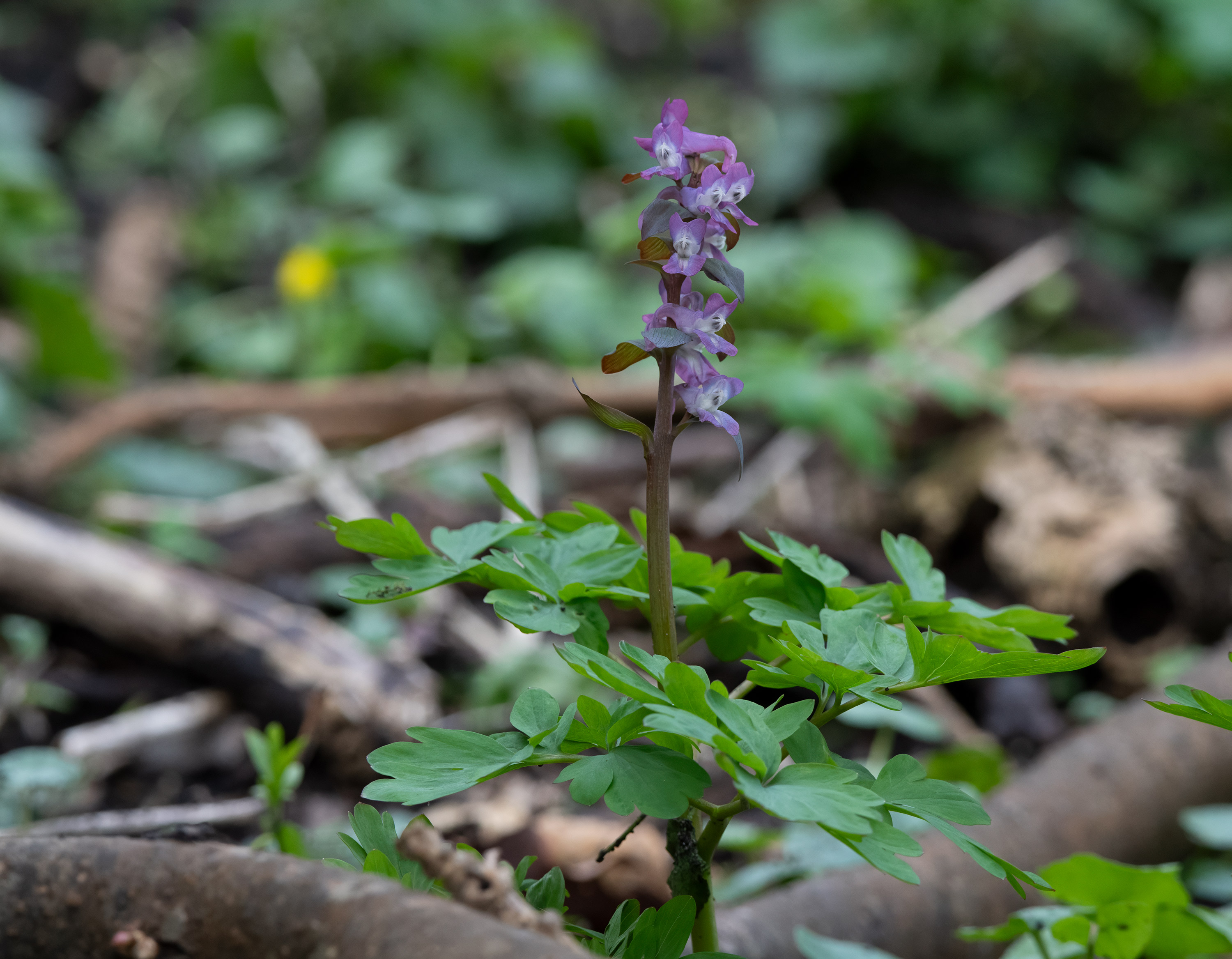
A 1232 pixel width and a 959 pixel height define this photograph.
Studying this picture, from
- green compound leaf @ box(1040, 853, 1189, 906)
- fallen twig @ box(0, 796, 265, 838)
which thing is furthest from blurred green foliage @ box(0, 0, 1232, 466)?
green compound leaf @ box(1040, 853, 1189, 906)

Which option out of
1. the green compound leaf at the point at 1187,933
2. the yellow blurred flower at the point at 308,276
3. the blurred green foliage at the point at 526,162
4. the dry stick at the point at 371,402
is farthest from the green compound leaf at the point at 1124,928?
the yellow blurred flower at the point at 308,276

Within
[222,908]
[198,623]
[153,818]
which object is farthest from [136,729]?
[222,908]

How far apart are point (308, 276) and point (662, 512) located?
12.6 ft

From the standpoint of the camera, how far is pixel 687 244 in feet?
2.67

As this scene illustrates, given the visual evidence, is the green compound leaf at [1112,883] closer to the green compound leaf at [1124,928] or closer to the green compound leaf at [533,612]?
the green compound leaf at [1124,928]

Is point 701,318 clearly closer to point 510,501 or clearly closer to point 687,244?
point 687,244

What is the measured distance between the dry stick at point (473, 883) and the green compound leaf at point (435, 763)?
0.03 metres

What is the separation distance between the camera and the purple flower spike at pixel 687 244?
0.81 meters

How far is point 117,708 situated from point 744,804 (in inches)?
78.3

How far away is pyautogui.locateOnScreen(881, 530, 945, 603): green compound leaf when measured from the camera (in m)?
0.95

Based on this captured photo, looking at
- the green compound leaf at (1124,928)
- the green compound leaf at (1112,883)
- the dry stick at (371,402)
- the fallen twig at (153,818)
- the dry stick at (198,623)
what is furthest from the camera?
the dry stick at (371,402)

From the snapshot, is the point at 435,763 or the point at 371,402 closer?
the point at 435,763

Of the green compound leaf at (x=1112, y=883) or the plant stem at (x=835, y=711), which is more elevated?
the plant stem at (x=835, y=711)

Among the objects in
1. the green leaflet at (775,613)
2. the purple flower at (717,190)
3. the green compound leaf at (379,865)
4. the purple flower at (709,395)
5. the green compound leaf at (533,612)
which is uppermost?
the purple flower at (717,190)
